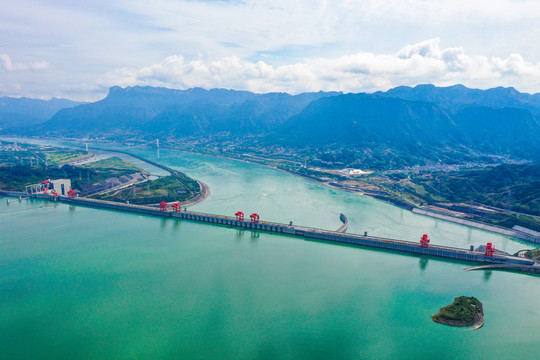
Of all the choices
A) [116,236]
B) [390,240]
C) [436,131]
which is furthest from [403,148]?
[116,236]

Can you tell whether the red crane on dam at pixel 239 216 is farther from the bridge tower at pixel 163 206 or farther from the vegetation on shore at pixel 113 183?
the vegetation on shore at pixel 113 183

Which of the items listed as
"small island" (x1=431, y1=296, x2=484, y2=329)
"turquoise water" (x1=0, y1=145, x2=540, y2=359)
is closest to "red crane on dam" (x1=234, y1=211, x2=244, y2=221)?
"turquoise water" (x1=0, y1=145, x2=540, y2=359)

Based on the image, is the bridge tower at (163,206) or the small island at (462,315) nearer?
the small island at (462,315)

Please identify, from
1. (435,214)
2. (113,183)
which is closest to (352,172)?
(435,214)

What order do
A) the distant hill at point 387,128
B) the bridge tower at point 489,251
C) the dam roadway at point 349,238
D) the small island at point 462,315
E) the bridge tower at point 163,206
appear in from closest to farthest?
the small island at point 462,315 < the dam roadway at point 349,238 < the bridge tower at point 489,251 < the bridge tower at point 163,206 < the distant hill at point 387,128

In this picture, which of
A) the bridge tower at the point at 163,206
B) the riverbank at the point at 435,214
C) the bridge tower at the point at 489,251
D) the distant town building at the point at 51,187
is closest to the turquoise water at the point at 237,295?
the riverbank at the point at 435,214

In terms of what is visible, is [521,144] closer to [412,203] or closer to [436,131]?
[436,131]
